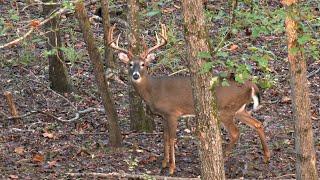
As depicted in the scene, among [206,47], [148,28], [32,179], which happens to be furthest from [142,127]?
[148,28]

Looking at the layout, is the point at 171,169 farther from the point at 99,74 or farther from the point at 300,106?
the point at 300,106

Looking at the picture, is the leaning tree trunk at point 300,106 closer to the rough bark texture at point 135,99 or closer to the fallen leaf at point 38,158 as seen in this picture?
the rough bark texture at point 135,99

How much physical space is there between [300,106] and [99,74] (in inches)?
107

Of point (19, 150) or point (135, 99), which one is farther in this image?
point (135, 99)

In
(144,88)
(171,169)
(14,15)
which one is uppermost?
(14,15)

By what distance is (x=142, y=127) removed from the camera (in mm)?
9109

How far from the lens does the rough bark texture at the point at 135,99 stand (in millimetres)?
8148

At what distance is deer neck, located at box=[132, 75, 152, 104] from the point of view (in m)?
8.67

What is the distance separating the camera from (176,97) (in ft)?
28.5

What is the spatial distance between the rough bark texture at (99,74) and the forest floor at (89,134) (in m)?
0.19

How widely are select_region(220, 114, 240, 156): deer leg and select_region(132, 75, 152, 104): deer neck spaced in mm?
926

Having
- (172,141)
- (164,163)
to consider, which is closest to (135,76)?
(172,141)

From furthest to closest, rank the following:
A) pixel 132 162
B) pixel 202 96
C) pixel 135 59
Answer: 1. pixel 135 59
2. pixel 132 162
3. pixel 202 96

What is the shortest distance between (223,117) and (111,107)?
135 cm
